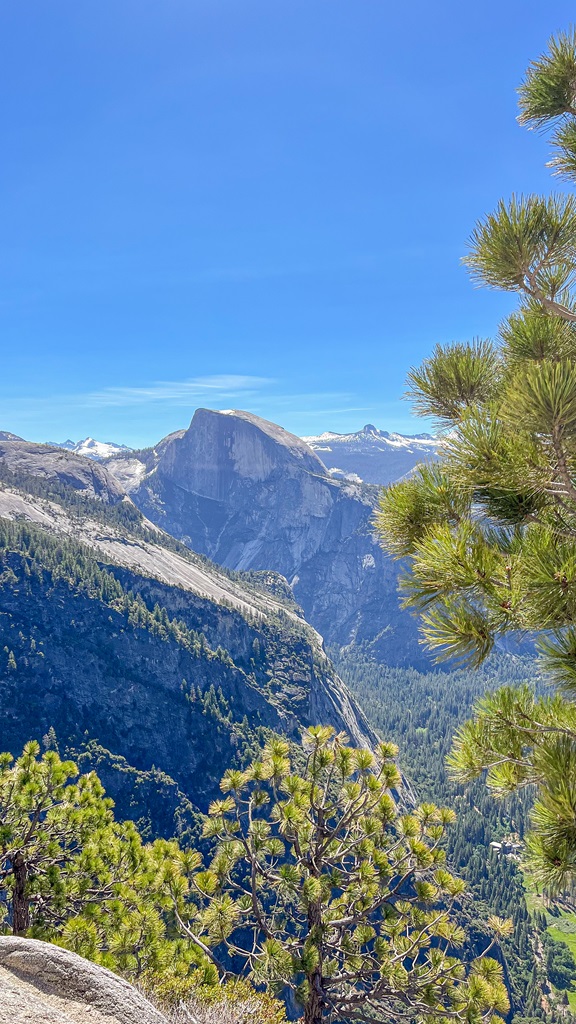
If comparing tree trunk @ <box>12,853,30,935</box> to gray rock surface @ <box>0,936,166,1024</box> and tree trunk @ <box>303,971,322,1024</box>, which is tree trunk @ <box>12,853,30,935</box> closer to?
gray rock surface @ <box>0,936,166,1024</box>

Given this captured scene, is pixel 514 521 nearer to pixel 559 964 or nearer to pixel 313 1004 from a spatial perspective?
pixel 313 1004

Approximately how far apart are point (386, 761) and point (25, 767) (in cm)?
791

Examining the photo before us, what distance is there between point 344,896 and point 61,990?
249 inches

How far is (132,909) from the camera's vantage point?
9.56 m

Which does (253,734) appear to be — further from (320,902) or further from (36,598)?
(320,902)

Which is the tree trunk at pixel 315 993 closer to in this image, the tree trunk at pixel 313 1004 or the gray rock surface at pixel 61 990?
the tree trunk at pixel 313 1004

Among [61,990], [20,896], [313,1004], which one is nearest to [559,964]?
[313,1004]

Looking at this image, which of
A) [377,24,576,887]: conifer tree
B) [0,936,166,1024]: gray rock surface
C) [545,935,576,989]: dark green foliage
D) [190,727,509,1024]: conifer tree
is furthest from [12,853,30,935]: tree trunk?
[545,935,576,989]: dark green foliage

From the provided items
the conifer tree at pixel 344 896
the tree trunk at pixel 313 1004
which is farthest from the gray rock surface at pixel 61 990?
the tree trunk at pixel 313 1004

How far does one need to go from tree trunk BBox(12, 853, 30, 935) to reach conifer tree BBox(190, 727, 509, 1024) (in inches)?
129

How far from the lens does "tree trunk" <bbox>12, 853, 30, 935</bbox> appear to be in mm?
9523

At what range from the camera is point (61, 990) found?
17.6ft

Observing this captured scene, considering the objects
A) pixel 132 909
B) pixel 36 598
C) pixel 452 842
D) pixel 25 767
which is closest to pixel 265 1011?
pixel 132 909

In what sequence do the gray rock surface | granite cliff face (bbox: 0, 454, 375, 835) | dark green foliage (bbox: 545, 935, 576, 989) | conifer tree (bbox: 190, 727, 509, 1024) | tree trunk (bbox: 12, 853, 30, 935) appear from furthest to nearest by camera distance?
granite cliff face (bbox: 0, 454, 375, 835)
dark green foliage (bbox: 545, 935, 576, 989)
tree trunk (bbox: 12, 853, 30, 935)
conifer tree (bbox: 190, 727, 509, 1024)
the gray rock surface
